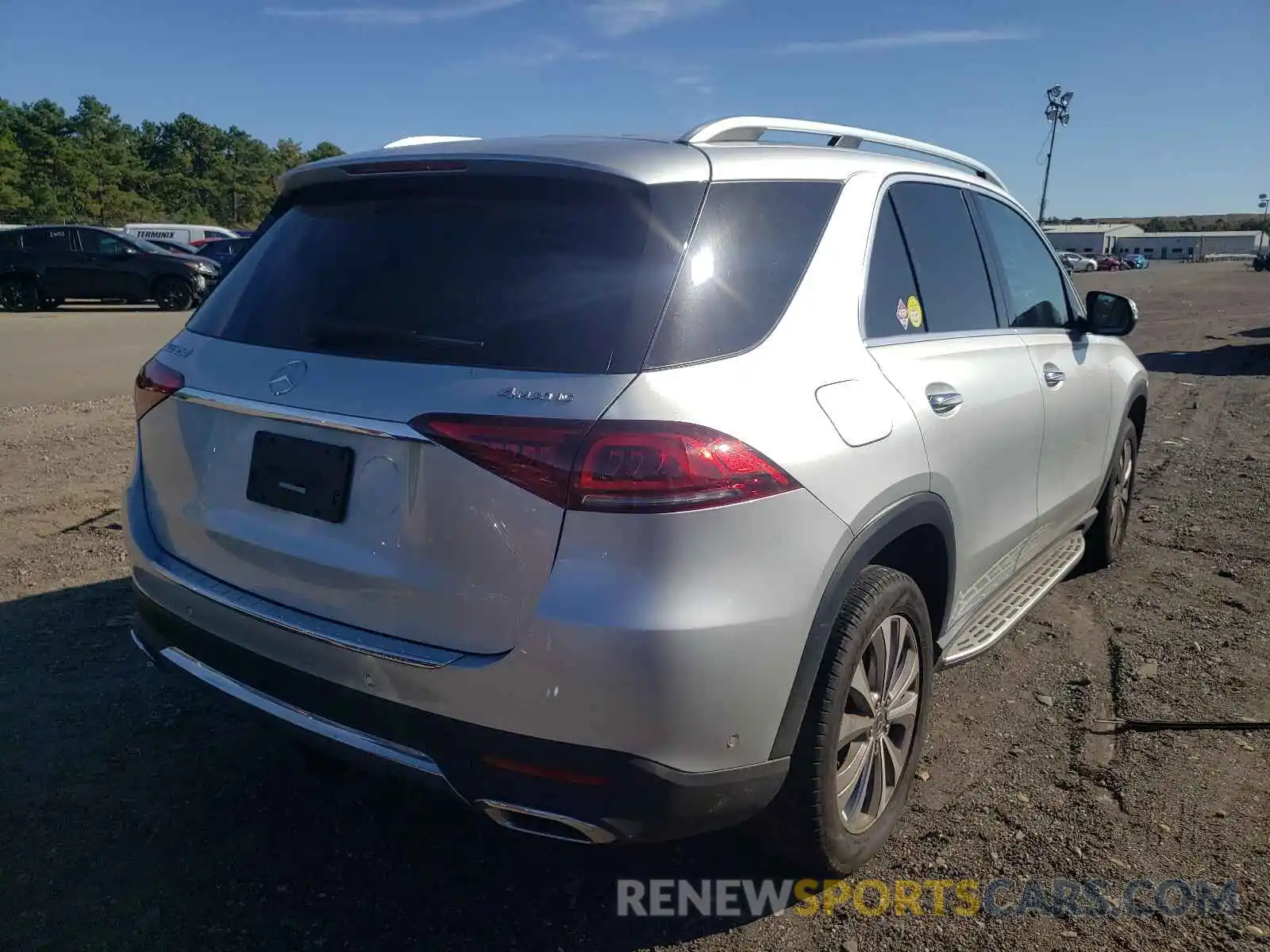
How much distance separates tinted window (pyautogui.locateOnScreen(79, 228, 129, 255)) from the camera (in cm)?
2077

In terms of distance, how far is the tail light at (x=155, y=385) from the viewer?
8.67 feet

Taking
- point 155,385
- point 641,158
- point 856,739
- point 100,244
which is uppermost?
point 641,158

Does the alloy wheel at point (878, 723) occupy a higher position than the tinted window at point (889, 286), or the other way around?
the tinted window at point (889, 286)

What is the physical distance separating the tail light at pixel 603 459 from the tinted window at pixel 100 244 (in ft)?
72.2

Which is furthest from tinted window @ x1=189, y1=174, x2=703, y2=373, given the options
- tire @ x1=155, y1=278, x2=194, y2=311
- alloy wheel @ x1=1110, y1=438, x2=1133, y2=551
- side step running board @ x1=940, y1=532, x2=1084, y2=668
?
tire @ x1=155, y1=278, x2=194, y2=311

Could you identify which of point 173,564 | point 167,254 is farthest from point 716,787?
point 167,254

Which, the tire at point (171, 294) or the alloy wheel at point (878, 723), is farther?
the tire at point (171, 294)

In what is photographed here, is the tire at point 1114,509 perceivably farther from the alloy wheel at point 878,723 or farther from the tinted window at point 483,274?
the tinted window at point 483,274

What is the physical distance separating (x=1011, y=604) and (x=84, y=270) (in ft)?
71.6

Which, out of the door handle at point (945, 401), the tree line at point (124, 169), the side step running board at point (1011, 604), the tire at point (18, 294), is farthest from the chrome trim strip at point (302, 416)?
the tree line at point (124, 169)

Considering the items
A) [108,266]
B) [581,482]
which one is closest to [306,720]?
[581,482]

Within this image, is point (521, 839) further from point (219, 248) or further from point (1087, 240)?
point (1087, 240)

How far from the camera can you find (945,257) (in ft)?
11.0

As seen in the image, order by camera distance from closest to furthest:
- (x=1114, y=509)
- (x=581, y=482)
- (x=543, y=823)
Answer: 1. (x=581, y=482)
2. (x=543, y=823)
3. (x=1114, y=509)
